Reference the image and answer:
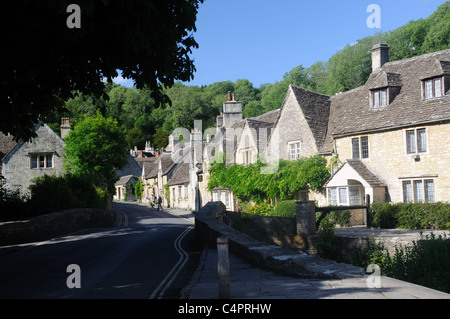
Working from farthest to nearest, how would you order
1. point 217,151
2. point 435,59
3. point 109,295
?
point 217,151
point 435,59
point 109,295

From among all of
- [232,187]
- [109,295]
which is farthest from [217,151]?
[109,295]

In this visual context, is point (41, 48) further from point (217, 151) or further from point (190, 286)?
point (217, 151)

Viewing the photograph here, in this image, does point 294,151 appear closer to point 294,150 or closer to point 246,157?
point 294,150

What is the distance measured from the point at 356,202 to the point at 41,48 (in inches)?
927

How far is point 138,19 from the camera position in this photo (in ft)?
31.2

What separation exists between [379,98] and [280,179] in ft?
28.8

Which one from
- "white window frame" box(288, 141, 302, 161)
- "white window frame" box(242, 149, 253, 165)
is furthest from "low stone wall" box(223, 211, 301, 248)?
"white window frame" box(242, 149, 253, 165)

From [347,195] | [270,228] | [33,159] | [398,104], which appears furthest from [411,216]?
[33,159]

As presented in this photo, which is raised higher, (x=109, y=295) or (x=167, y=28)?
(x=167, y=28)

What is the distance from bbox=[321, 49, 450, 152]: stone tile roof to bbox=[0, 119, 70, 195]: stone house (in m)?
26.9

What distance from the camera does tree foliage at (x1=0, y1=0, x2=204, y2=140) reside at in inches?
357

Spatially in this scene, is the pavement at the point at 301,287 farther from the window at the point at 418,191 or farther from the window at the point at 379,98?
the window at the point at 379,98

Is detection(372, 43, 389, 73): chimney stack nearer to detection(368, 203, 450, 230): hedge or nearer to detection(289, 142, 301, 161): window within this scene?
detection(289, 142, 301, 161): window
